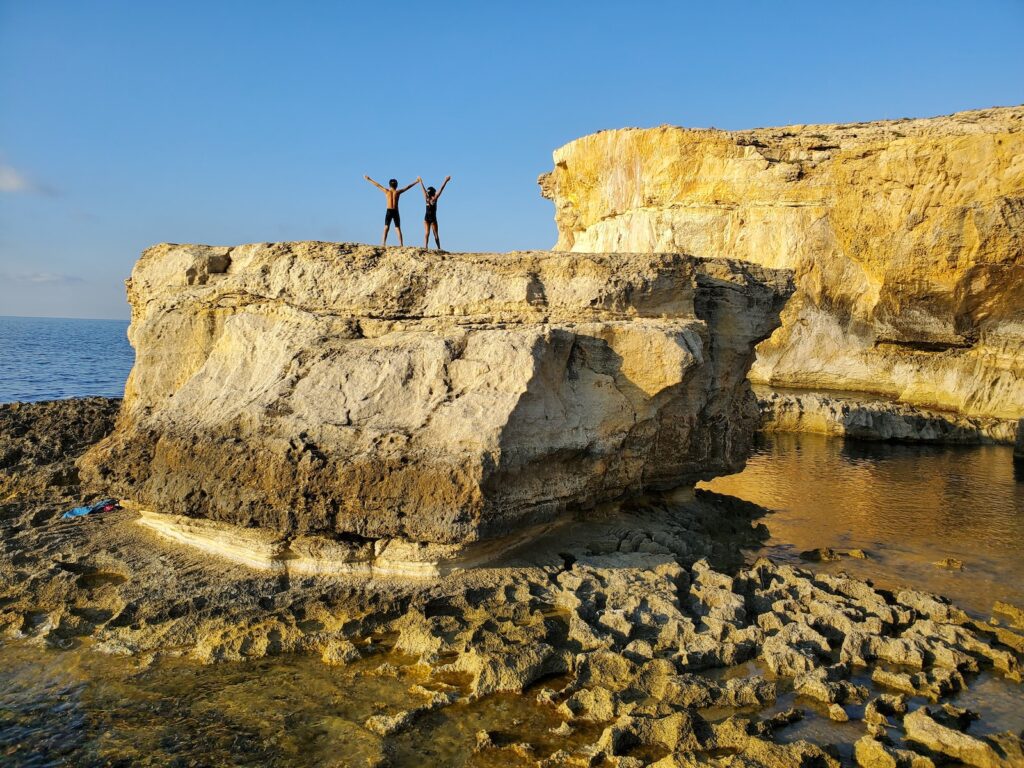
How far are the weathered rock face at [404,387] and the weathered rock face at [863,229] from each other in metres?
14.6

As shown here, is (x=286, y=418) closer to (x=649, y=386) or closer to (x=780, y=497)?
(x=649, y=386)

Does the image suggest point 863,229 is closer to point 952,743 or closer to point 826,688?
point 826,688

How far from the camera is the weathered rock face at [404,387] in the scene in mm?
6910

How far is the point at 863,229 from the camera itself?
74.4 feet

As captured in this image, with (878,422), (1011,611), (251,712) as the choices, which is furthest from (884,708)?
(878,422)

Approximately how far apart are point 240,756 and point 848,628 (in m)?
5.29

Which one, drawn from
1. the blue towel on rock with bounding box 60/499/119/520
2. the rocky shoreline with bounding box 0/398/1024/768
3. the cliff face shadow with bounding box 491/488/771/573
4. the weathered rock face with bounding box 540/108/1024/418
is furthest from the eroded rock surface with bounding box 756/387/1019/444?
the blue towel on rock with bounding box 60/499/119/520

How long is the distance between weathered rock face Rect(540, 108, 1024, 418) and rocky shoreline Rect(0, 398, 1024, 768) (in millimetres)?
15757

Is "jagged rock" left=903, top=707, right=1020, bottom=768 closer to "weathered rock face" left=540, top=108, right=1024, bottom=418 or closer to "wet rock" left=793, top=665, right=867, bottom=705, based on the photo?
"wet rock" left=793, top=665, right=867, bottom=705

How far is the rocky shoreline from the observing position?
5.21 meters

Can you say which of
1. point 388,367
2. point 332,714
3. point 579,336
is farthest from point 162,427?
point 579,336

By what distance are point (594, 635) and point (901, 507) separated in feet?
29.0

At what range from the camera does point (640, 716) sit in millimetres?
5285

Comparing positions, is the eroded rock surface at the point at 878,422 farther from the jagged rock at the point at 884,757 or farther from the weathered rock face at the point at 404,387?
the jagged rock at the point at 884,757
